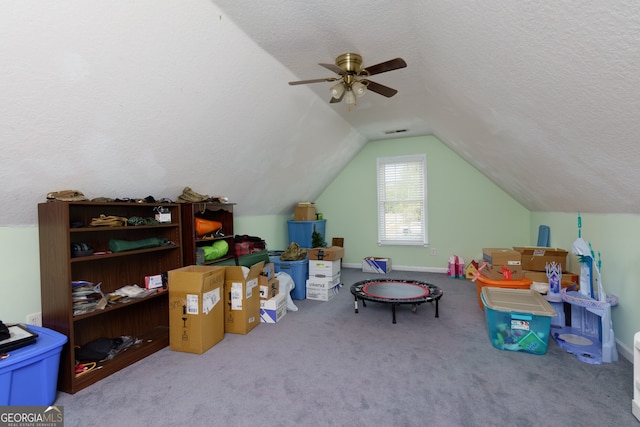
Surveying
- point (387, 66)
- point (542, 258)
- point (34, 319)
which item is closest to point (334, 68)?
point (387, 66)

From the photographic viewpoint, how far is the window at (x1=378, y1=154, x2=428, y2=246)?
5.77 m

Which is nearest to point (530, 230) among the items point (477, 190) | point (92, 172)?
point (477, 190)

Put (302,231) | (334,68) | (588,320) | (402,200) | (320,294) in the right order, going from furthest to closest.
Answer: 1. (402,200)
2. (302,231)
3. (320,294)
4. (588,320)
5. (334,68)

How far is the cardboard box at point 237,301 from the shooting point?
3033 millimetres

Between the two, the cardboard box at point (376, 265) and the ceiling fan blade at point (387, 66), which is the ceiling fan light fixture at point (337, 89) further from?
the cardboard box at point (376, 265)

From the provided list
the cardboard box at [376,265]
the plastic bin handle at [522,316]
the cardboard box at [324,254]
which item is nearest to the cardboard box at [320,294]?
the cardboard box at [324,254]

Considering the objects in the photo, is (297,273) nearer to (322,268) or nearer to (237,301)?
(322,268)

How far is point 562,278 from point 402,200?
122 inches

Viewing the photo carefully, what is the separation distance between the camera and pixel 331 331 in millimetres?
3088

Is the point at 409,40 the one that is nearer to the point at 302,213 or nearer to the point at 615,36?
the point at 615,36

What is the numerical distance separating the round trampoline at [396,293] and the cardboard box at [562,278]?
958mm

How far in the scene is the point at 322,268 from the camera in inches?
169

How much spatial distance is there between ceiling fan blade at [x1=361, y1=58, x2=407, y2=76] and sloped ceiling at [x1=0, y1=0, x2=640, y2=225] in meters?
0.26

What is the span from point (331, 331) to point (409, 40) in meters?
2.71
